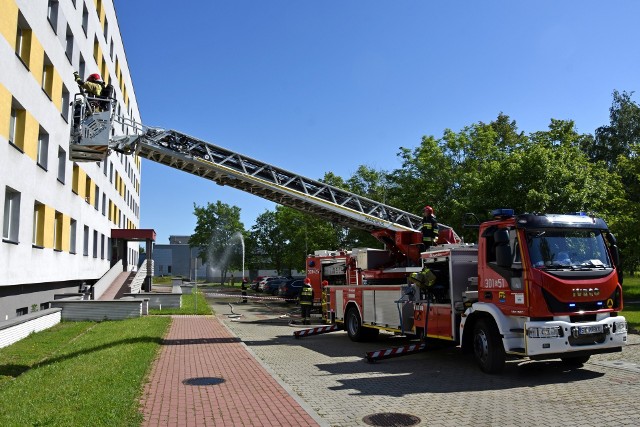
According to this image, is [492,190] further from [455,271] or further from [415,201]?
[455,271]

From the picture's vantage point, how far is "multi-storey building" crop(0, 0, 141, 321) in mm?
14352

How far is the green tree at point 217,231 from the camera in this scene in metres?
67.8

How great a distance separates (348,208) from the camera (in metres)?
15.5

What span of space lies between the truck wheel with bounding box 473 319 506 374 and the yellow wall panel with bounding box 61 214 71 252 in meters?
17.3

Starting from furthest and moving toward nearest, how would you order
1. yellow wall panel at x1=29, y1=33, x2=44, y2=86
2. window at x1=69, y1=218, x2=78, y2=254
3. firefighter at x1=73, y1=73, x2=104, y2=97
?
window at x1=69, y1=218, x2=78, y2=254 < yellow wall panel at x1=29, y1=33, x2=44, y2=86 < firefighter at x1=73, y1=73, x2=104, y2=97

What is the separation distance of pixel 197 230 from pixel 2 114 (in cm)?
5531

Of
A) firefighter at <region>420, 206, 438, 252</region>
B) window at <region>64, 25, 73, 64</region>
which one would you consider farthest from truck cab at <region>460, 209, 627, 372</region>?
window at <region>64, 25, 73, 64</region>

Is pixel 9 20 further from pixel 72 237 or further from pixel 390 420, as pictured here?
pixel 390 420

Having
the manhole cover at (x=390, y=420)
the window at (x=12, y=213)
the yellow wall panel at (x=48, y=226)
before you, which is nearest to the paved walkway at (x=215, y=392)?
the manhole cover at (x=390, y=420)

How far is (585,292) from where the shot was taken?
8.18 metres

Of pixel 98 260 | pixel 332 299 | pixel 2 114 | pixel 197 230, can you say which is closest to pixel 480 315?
pixel 332 299

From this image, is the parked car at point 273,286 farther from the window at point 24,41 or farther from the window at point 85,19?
the window at point 24,41

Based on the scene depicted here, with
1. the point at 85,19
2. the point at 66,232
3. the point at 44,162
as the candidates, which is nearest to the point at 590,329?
the point at 44,162

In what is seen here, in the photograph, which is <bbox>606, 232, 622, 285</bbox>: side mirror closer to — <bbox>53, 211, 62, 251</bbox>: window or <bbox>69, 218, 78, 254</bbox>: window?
<bbox>53, 211, 62, 251</bbox>: window
